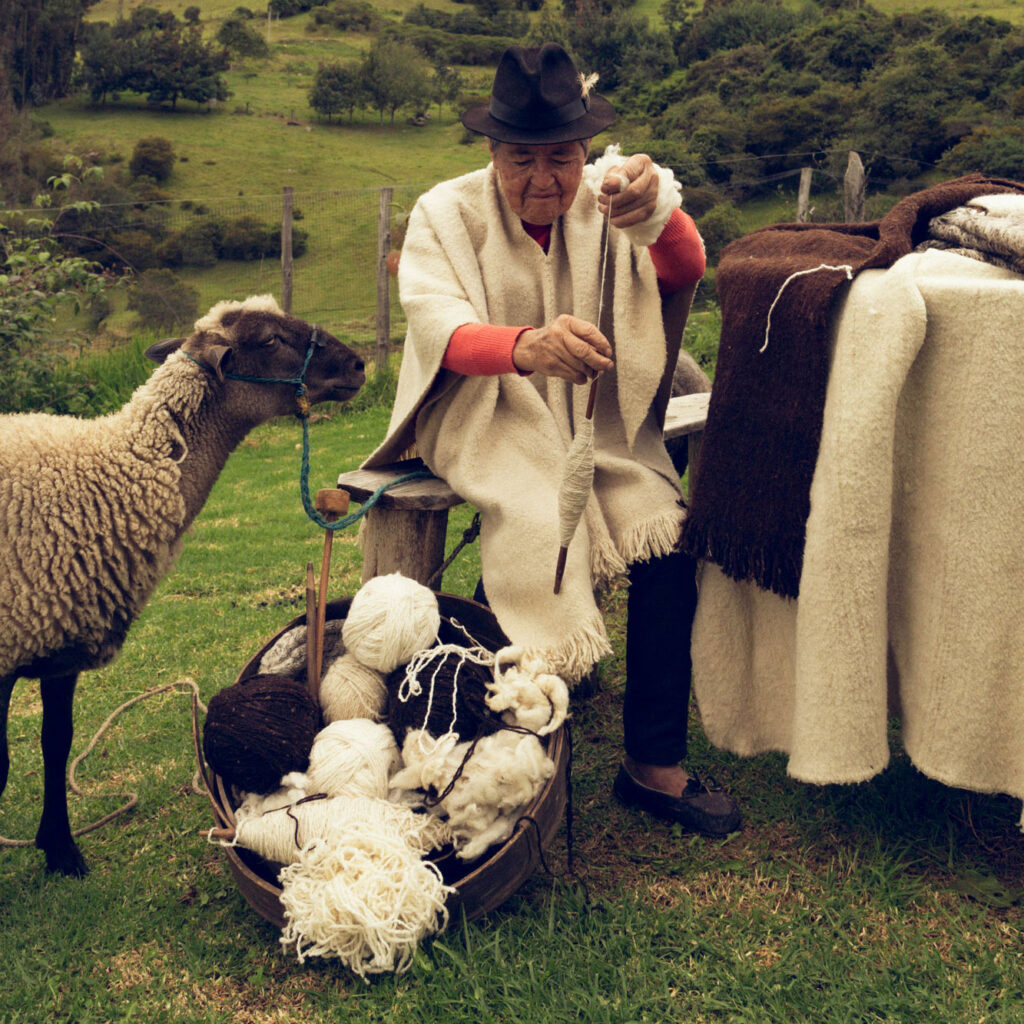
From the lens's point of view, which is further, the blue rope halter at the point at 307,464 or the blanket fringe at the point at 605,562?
the blue rope halter at the point at 307,464

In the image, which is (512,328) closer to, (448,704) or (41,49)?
(448,704)

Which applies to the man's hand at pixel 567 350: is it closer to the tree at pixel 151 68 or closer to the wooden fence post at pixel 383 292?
the wooden fence post at pixel 383 292

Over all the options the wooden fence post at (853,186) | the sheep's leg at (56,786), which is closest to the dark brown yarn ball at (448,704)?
the sheep's leg at (56,786)

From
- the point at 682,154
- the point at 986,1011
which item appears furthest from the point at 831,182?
the point at 986,1011

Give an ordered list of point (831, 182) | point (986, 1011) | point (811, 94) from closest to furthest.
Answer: point (986, 1011) → point (831, 182) → point (811, 94)

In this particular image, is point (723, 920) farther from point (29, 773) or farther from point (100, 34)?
point (100, 34)

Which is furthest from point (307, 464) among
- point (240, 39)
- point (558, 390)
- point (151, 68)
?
point (240, 39)

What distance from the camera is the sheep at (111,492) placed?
101 inches

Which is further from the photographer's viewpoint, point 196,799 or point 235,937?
point 196,799

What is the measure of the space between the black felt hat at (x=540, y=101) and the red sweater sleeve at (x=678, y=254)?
0.33m

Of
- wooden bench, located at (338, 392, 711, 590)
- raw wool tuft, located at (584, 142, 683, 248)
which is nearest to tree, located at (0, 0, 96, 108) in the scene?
wooden bench, located at (338, 392, 711, 590)

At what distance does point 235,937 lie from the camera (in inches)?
96.3

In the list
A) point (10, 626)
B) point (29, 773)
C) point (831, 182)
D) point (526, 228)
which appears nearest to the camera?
point (10, 626)

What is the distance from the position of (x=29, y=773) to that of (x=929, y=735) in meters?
2.91
